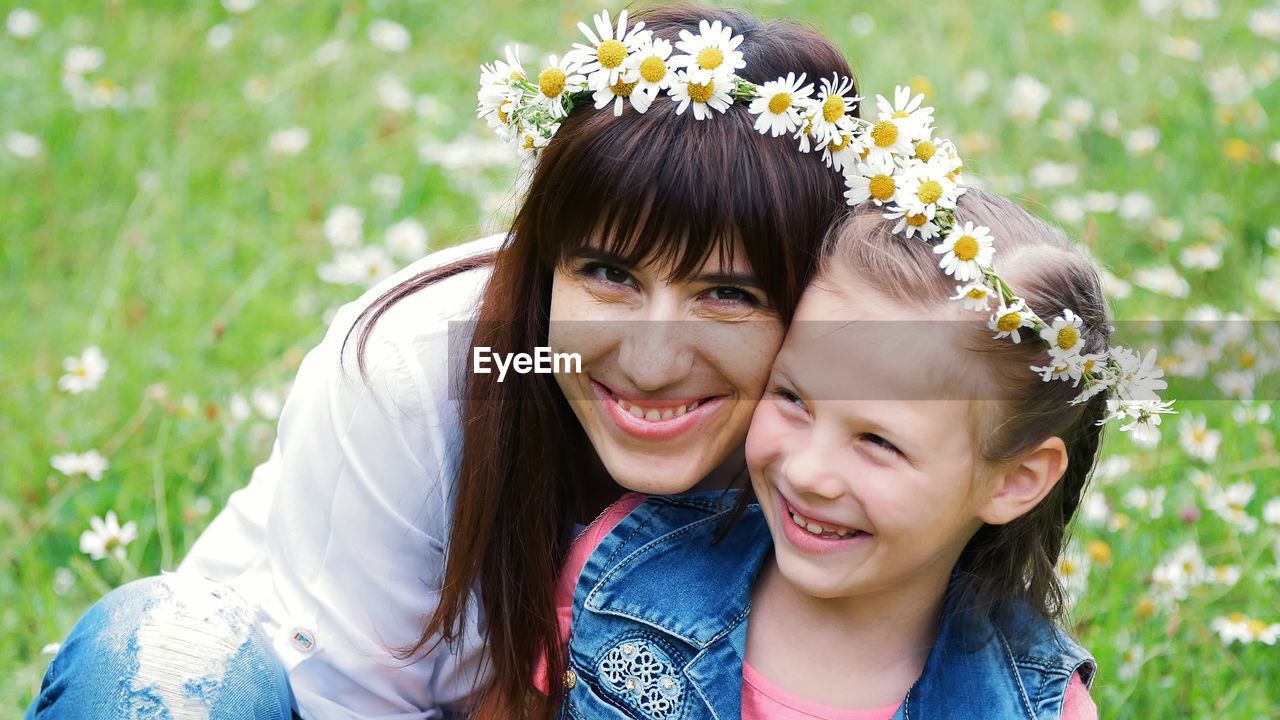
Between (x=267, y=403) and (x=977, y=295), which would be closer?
(x=977, y=295)

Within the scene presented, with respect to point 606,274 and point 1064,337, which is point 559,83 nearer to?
point 606,274

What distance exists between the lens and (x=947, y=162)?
5.28ft

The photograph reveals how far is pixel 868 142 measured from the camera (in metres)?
1.60

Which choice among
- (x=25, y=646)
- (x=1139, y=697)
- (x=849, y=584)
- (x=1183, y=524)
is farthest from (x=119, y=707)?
(x=1183, y=524)

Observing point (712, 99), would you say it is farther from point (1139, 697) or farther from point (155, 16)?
point (155, 16)

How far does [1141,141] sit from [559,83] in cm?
261

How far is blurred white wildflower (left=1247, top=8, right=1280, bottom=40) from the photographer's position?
14.2ft

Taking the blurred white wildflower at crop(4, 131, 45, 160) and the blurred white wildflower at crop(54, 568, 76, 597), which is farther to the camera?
the blurred white wildflower at crop(4, 131, 45, 160)

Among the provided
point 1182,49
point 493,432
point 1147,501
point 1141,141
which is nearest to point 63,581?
point 493,432

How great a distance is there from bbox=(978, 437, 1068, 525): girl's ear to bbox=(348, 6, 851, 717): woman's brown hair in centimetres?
32

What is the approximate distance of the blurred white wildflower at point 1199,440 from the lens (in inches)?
104

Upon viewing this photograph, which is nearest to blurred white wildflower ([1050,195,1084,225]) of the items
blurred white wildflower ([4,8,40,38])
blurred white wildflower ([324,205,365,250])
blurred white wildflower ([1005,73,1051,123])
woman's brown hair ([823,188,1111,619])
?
blurred white wildflower ([1005,73,1051,123])

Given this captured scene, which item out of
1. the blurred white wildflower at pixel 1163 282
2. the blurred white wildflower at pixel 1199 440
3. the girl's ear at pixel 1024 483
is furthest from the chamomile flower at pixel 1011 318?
the blurred white wildflower at pixel 1163 282

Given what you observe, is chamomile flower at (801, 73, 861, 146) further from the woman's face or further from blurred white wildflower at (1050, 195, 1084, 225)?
blurred white wildflower at (1050, 195, 1084, 225)
